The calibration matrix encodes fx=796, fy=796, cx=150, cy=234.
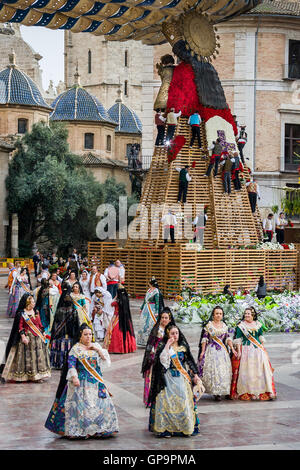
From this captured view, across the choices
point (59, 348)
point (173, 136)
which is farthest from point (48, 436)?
point (173, 136)

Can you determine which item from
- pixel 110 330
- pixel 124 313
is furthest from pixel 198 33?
pixel 110 330

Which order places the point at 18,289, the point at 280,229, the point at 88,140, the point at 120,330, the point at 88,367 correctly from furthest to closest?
the point at 88,140 → the point at 280,229 → the point at 18,289 → the point at 120,330 → the point at 88,367

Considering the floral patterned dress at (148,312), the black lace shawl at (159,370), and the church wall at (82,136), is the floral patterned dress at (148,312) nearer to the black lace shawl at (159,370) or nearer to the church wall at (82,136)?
the black lace shawl at (159,370)

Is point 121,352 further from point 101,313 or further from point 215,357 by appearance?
point 215,357

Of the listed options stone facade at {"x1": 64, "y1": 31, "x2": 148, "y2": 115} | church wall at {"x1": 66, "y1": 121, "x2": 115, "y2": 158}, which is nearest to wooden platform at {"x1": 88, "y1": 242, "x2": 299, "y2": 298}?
church wall at {"x1": 66, "y1": 121, "x2": 115, "y2": 158}

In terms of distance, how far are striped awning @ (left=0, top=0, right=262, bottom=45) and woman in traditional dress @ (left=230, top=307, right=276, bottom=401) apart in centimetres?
1212

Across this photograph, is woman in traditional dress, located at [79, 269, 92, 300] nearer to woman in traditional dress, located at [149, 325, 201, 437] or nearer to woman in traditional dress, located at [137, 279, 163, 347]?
woman in traditional dress, located at [137, 279, 163, 347]

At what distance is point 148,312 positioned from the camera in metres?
16.2

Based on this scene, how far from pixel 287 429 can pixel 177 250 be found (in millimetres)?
16169

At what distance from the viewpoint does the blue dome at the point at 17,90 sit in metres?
55.2

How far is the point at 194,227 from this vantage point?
2700 cm

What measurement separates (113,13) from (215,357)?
15.0 m

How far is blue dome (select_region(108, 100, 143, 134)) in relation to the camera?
223 ft
